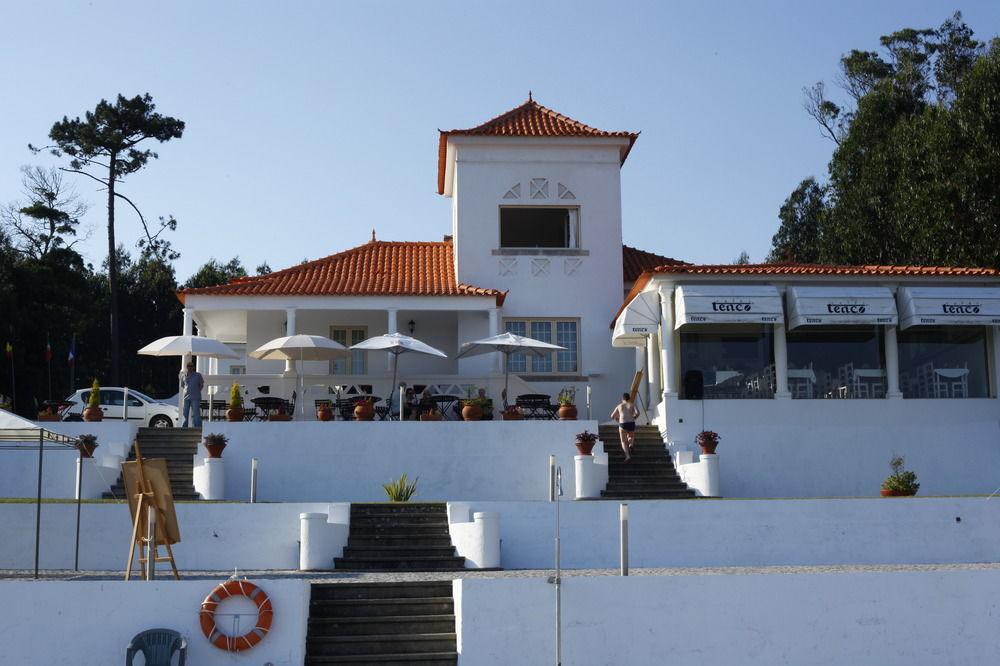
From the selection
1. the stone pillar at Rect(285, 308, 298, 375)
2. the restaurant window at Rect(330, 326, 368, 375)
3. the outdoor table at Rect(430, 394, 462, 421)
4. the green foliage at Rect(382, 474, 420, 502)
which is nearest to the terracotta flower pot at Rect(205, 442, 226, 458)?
the green foliage at Rect(382, 474, 420, 502)

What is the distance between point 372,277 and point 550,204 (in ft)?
18.1

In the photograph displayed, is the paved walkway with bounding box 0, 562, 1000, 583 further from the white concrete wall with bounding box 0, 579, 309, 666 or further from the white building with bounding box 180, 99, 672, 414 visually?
the white building with bounding box 180, 99, 672, 414

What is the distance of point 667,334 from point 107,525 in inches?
524

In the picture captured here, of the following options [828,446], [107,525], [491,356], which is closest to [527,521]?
[107,525]

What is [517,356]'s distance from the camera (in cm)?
3400

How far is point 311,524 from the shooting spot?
19.9 meters

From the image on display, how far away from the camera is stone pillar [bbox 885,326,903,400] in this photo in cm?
2806

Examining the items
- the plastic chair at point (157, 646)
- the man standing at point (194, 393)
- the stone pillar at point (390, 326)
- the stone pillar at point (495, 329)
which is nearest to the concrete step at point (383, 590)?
the plastic chair at point (157, 646)

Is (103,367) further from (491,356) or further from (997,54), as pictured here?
(997,54)

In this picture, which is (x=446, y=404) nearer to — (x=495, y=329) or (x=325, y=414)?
(x=495, y=329)

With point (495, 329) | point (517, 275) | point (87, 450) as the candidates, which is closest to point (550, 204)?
point (517, 275)

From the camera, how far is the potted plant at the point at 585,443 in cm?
2480

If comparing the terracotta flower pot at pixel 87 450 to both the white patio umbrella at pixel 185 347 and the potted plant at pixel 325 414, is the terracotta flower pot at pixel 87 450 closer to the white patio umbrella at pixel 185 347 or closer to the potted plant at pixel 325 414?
the white patio umbrella at pixel 185 347

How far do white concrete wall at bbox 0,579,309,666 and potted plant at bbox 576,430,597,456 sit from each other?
1033 cm
